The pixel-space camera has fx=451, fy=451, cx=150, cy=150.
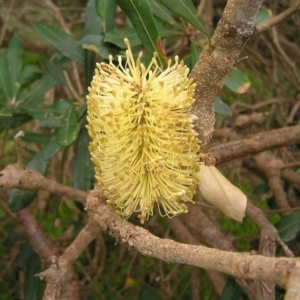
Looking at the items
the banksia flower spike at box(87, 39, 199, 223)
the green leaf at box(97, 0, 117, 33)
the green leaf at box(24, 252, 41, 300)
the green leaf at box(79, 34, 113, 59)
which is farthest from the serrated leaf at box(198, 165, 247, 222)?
the green leaf at box(24, 252, 41, 300)

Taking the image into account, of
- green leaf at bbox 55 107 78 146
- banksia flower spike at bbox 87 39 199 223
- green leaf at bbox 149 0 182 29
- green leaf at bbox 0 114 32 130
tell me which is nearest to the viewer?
banksia flower spike at bbox 87 39 199 223

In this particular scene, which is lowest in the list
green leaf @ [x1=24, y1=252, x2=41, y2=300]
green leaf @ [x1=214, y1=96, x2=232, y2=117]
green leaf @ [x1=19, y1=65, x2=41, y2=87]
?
green leaf @ [x1=24, y1=252, x2=41, y2=300]

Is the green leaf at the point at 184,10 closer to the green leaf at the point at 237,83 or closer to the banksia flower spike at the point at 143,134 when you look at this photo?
the banksia flower spike at the point at 143,134

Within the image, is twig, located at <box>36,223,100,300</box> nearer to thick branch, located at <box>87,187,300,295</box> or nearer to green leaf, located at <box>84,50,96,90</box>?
thick branch, located at <box>87,187,300,295</box>

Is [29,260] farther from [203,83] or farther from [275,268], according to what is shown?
[275,268]

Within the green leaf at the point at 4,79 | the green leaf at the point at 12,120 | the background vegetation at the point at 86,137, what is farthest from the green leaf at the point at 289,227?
the green leaf at the point at 4,79

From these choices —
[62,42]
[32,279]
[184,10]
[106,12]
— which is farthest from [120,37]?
[32,279]

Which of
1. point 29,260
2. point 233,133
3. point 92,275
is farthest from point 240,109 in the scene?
point 29,260
